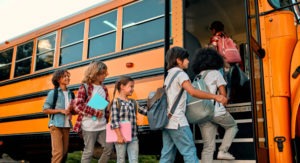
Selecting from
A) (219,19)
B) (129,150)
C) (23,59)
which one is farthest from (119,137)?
(23,59)

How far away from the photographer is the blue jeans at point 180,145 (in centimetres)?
214

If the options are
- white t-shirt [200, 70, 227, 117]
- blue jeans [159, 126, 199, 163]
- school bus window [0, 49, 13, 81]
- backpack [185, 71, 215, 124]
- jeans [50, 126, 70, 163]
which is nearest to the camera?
blue jeans [159, 126, 199, 163]

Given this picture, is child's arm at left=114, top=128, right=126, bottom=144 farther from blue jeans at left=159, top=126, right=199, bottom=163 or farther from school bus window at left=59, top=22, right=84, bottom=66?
school bus window at left=59, top=22, right=84, bottom=66

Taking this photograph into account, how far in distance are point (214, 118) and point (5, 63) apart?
377 centimetres

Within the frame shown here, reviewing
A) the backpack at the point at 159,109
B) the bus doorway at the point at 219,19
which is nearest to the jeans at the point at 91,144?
the backpack at the point at 159,109

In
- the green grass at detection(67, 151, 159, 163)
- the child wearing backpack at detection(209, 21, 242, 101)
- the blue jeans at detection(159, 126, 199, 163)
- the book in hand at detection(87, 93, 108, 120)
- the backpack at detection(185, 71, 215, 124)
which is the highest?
the child wearing backpack at detection(209, 21, 242, 101)

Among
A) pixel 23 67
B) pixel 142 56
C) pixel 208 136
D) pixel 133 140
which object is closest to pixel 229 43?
pixel 142 56

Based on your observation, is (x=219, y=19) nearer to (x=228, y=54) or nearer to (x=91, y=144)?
(x=228, y=54)

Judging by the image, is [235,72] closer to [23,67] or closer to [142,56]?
[142,56]

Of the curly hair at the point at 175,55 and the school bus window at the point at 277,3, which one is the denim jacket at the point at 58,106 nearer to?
the curly hair at the point at 175,55

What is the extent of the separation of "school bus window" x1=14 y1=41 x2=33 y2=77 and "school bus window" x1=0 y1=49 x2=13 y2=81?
0.78ft

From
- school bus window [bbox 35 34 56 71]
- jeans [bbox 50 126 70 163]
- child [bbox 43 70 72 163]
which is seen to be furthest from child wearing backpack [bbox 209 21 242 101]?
school bus window [bbox 35 34 56 71]

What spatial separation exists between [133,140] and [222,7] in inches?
85.3

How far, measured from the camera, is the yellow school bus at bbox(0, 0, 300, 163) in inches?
87.9
